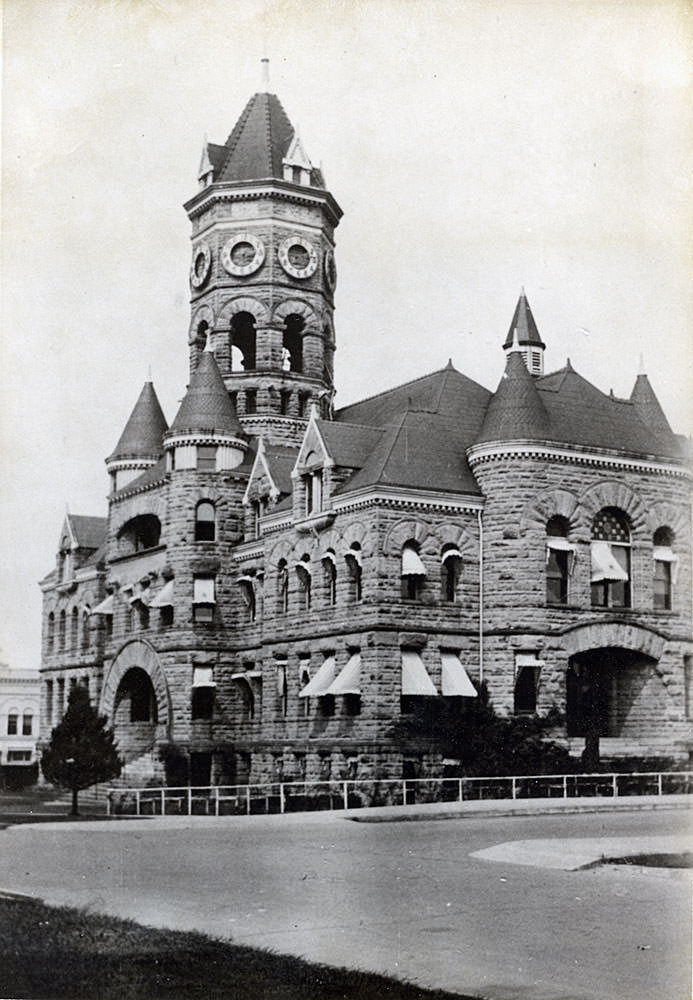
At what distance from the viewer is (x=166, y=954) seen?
1508 cm

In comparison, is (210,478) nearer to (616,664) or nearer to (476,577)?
(476,577)

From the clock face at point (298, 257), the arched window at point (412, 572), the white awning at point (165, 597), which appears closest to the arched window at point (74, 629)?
the white awning at point (165, 597)

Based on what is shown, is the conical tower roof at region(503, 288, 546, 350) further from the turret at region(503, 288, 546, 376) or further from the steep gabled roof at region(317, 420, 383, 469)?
the steep gabled roof at region(317, 420, 383, 469)

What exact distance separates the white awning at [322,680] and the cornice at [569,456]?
25.3 ft

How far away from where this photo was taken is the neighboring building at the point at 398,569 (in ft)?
134

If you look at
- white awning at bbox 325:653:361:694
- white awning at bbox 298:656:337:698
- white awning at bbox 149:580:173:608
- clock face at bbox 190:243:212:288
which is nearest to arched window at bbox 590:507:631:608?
white awning at bbox 325:653:361:694

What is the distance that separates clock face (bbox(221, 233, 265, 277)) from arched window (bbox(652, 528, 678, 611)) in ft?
72.9

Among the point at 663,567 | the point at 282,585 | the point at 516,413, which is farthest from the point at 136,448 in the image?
the point at 663,567

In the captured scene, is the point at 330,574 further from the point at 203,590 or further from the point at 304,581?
the point at 203,590

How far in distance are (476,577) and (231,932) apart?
87.7 ft

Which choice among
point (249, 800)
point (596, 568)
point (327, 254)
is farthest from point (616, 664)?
point (327, 254)

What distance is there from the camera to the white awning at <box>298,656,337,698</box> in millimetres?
42156

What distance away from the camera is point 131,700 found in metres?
56.9

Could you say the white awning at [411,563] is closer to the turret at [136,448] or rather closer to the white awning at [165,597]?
the white awning at [165,597]
